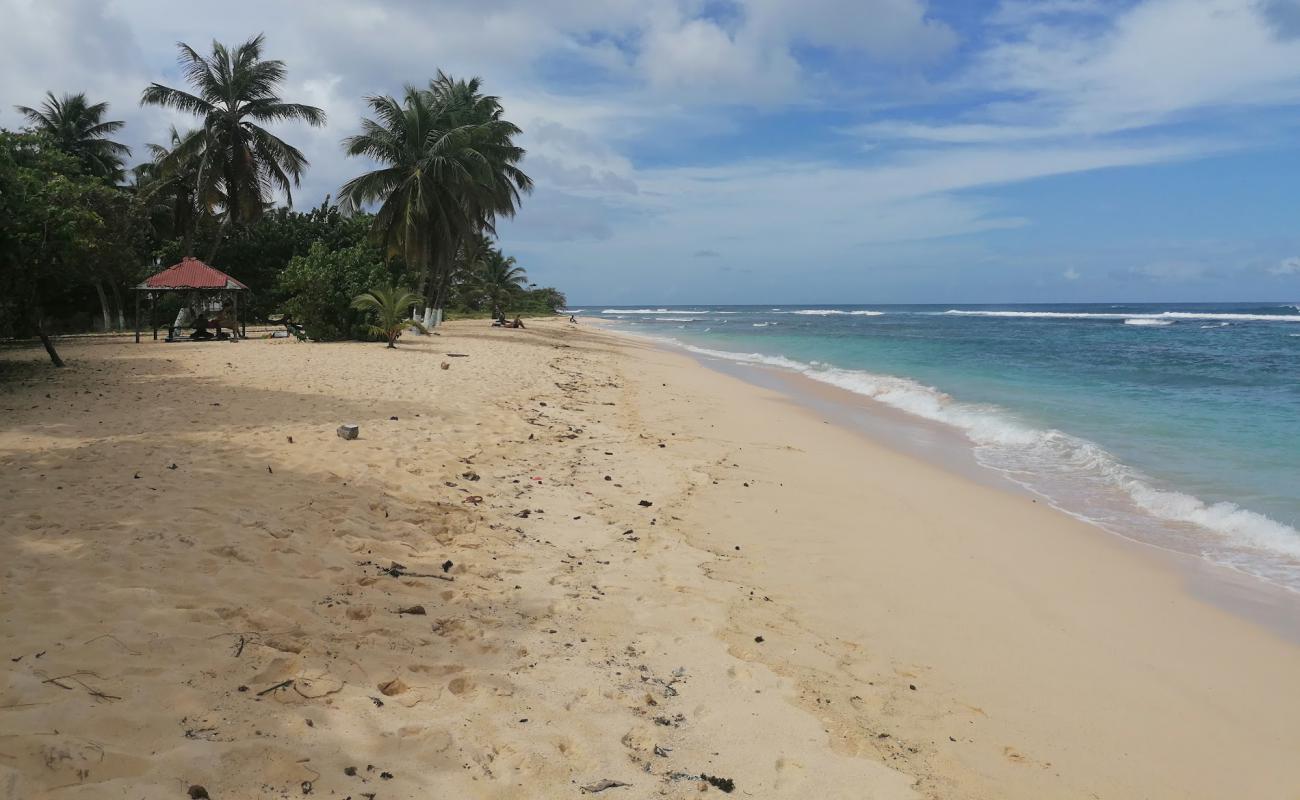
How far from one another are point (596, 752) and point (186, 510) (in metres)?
3.25

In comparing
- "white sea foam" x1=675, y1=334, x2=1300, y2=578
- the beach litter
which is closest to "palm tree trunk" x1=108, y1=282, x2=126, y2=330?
"white sea foam" x1=675, y1=334, x2=1300, y2=578

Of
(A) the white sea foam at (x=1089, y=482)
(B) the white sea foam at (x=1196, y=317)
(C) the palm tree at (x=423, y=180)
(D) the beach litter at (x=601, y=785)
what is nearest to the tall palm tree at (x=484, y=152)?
(C) the palm tree at (x=423, y=180)

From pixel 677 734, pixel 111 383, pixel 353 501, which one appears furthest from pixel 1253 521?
pixel 111 383

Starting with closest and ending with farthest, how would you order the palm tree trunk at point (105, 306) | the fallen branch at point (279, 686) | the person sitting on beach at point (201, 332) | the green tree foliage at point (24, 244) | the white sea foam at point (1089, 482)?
the fallen branch at point (279, 686) < the white sea foam at point (1089, 482) < the green tree foliage at point (24, 244) < the person sitting on beach at point (201, 332) < the palm tree trunk at point (105, 306)

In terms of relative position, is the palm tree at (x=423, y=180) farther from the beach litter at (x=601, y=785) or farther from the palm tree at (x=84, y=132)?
the beach litter at (x=601, y=785)

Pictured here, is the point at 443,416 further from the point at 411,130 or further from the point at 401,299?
the point at 411,130

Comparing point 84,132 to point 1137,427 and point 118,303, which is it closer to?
point 118,303

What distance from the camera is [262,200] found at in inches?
955

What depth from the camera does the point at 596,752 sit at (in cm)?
267

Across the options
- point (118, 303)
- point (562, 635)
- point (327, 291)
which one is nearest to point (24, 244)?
point (327, 291)

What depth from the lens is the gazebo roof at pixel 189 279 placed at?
57.9 feet

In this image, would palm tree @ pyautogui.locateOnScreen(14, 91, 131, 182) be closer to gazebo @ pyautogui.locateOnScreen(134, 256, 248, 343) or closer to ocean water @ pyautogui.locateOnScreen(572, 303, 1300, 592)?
gazebo @ pyautogui.locateOnScreen(134, 256, 248, 343)

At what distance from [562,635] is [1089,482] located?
23.6 feet

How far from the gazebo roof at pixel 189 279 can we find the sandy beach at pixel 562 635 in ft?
39.3
